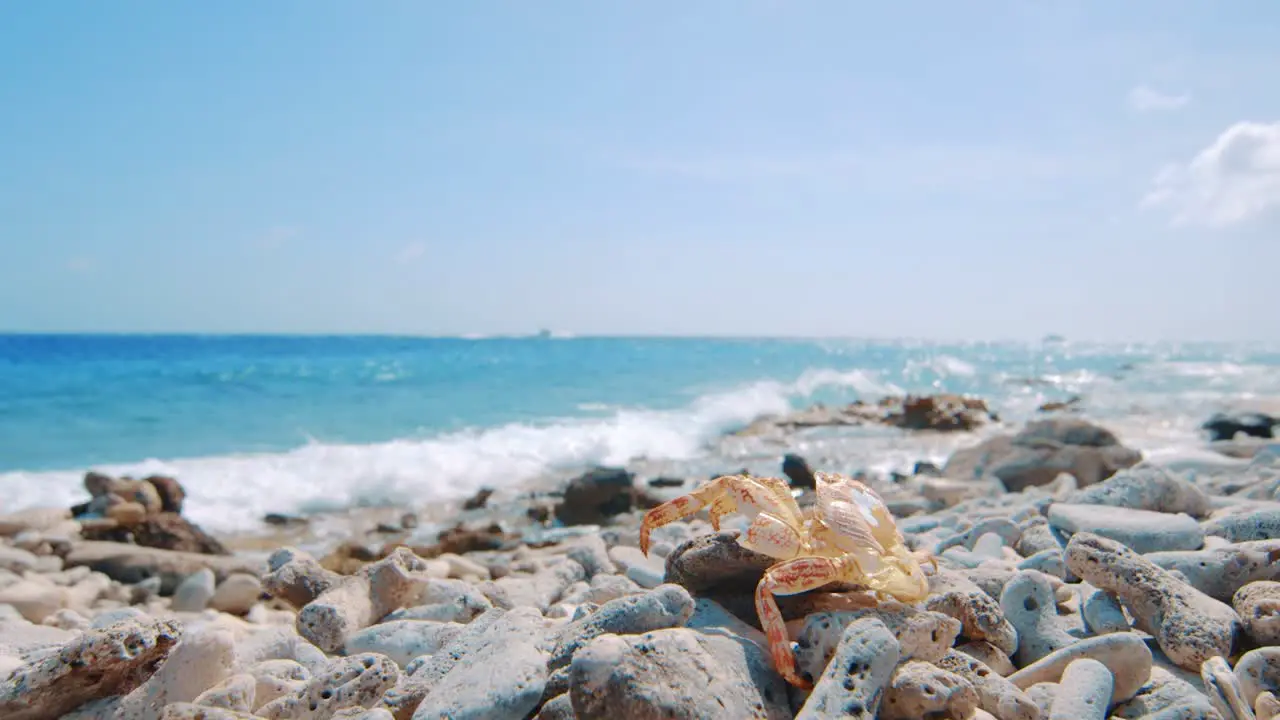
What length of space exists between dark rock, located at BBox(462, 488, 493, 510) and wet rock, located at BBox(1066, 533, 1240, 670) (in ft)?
30.5

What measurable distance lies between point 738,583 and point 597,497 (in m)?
8.07

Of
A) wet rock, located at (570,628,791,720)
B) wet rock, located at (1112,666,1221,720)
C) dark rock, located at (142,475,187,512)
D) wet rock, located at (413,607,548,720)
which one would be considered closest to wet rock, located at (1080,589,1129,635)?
wet rock, located at (1112,666,1221,720)

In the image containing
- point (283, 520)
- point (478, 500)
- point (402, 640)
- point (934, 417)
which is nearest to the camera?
point (402, 640)

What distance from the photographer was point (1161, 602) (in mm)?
2816

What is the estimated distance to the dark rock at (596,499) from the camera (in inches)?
424

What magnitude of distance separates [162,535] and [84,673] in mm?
6406

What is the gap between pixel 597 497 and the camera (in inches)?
431

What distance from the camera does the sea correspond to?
12797 mm

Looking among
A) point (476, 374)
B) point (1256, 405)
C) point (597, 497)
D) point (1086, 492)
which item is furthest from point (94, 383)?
point (1256, 405)

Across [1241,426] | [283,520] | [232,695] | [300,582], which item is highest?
[232,695]

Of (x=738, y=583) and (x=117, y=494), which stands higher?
(x=738, y=583)

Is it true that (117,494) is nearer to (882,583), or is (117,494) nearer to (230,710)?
(230,710)

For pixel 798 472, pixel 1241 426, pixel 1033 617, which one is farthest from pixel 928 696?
pixel 1241 426

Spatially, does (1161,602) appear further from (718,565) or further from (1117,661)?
(718,565)
